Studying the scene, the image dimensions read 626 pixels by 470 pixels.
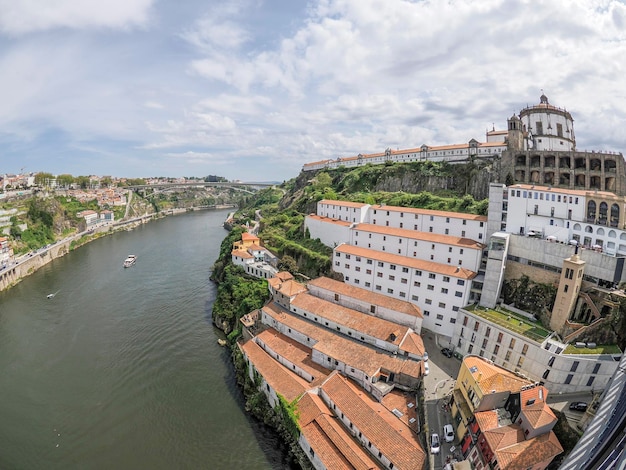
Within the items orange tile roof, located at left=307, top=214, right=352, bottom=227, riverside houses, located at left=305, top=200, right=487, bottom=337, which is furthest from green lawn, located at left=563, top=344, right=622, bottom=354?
orange tile roof, located at left=307, top=214, right=352, bottom=227

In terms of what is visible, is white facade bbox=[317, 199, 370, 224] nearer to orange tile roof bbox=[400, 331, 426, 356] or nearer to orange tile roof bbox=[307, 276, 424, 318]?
orange tile roof bbox=[307, 276, 424, 318]

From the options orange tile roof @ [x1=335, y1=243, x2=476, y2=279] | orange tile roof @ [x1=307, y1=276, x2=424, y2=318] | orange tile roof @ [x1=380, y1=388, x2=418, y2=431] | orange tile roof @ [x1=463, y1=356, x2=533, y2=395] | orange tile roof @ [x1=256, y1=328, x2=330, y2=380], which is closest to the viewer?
orange tile roof @ [x1=463, y1=356, x2=533, y2=395]

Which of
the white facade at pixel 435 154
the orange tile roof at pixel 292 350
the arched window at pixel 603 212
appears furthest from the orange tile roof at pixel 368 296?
the white facade at pixel 435 154

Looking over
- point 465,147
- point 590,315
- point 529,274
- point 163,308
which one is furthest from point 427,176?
point 163,308

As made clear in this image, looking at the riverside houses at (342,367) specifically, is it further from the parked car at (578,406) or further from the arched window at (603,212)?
the arched window at (603,212)

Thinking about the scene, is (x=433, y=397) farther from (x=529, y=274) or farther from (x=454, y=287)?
(x=529, y=274)

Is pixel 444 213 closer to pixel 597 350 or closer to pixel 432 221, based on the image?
pixel 432 221

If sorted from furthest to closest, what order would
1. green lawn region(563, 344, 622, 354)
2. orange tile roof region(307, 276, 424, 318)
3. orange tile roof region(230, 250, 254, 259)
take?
orange tile roof region(230, 250, 254, 259)
orange tile roof region(307, 276, 424, 318)
green lawn region(563, 344, 622, 354)
